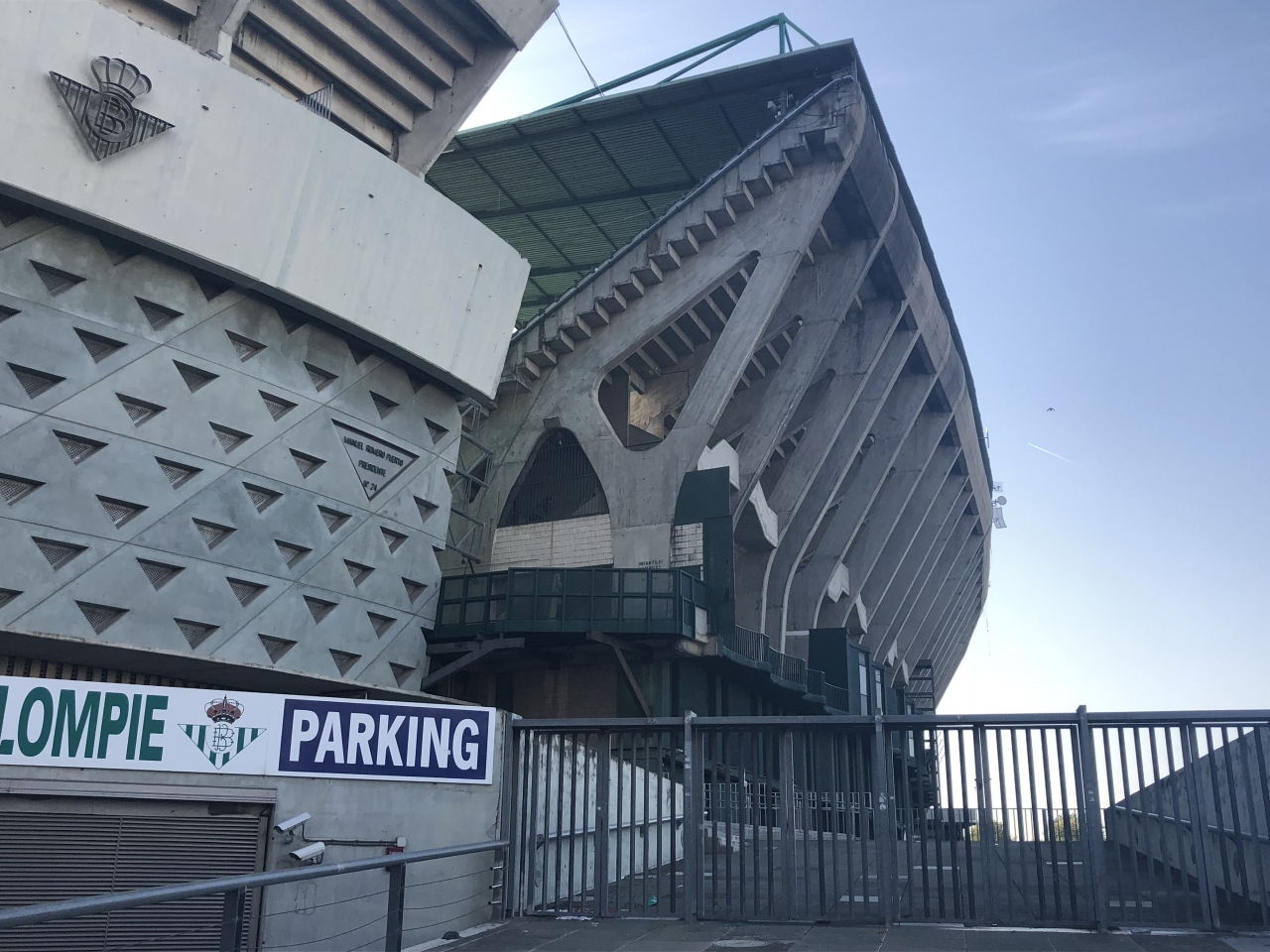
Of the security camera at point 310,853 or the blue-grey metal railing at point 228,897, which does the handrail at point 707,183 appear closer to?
the security camera at point 310,853

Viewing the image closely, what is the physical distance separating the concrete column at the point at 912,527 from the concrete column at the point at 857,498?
4.32m

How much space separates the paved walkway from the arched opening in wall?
992 inches

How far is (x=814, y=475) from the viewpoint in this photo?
4200 cm

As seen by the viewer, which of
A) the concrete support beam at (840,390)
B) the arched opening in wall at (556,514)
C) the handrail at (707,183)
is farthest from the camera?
the concrete support beam at (840,390)

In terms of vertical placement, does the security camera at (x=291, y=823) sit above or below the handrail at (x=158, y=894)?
above

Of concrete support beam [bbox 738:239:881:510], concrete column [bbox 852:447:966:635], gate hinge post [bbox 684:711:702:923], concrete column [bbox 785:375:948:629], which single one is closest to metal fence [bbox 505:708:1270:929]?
gate hinge post [bbox 684:711:702:923]

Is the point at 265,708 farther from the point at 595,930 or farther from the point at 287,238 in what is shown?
the point at 287,238

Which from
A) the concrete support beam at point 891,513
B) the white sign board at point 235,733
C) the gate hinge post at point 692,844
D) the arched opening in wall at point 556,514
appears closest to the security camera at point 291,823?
the white sign board at point 235,733

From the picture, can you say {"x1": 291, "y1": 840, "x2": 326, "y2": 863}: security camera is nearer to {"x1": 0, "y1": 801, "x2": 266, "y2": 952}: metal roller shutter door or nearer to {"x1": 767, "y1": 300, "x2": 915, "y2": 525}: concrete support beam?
{"x1": 0, "y1": 801, "x2": 266, "y2": 952}: metal roller shutter door

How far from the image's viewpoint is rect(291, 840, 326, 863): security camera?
1083 centimetres

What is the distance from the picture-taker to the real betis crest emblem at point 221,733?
10883mm

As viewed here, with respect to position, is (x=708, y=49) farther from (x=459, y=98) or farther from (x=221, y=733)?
(x=221, y=733)

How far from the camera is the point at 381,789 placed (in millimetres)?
11453

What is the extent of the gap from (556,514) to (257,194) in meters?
16.4
